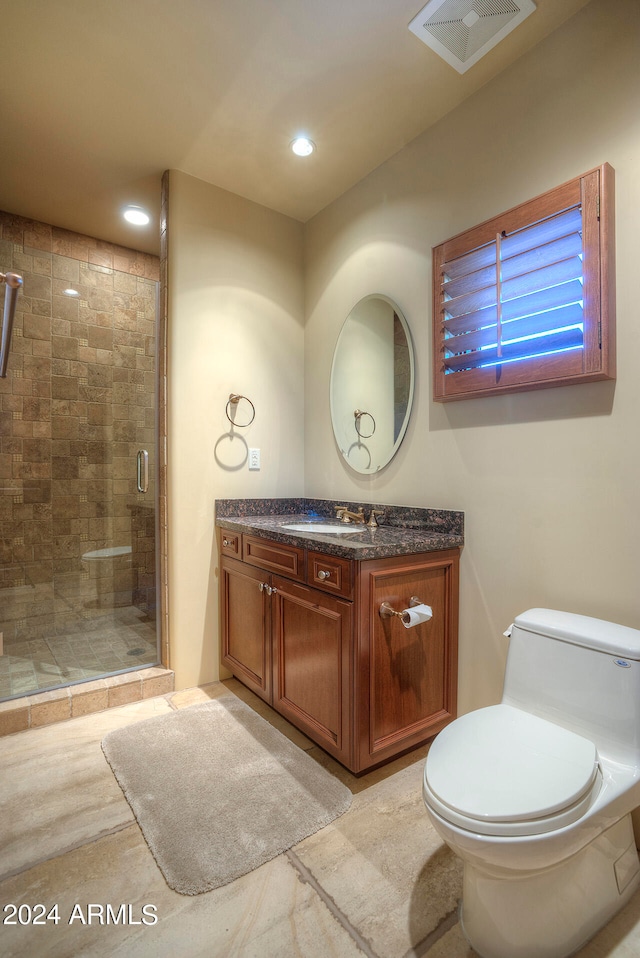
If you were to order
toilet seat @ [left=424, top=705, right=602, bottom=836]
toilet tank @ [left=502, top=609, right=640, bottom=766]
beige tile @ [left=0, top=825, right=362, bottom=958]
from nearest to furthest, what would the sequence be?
toilet seat @ [left=424, top=705, right=602, bottom=836] → beige tile @ [left=0, top=825, right=362, bottom=958] → toilet tank @ [left=502, top=609, right=640, bottom=766]

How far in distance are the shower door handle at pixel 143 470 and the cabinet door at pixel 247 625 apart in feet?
2.00

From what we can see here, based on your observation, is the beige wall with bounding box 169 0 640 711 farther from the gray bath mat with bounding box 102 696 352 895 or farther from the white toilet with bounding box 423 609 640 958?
the gray bath mat with bounding box 102 696 352 895

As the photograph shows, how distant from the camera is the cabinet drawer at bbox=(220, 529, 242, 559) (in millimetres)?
2307

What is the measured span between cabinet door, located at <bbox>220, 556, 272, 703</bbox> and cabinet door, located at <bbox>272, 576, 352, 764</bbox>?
0.30 ft

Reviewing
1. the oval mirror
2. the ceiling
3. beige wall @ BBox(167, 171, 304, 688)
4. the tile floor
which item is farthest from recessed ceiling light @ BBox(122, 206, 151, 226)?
the tile floor

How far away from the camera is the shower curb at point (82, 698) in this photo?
202cm

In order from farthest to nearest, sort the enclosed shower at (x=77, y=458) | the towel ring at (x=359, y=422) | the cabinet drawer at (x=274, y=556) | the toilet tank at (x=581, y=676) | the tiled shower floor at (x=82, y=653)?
the enclosed shower at (x=77, y=458), the towel ring at (x=359, y=422), the tiled shower floor at (x=82, y=653), the cabinet drawer at (x=274, y=556), the toilet tank at (x=581, y=676)

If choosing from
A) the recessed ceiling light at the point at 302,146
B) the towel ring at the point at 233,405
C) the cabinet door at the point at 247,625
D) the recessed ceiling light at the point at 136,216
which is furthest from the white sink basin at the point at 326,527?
the recessed ceiling light at the point at 136,216

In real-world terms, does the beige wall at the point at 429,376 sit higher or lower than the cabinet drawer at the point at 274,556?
higher

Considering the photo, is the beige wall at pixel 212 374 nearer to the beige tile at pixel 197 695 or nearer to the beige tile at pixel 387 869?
the beige tile at pixel 197 695

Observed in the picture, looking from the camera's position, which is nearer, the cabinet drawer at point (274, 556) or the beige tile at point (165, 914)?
the beige tile at point (165, 914)

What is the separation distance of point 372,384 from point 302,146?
3.76 feet

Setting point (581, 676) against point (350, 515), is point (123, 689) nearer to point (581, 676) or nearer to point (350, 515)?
point (350, 515)

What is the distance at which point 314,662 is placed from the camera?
1773 millimetres
